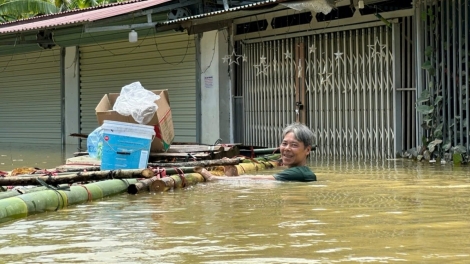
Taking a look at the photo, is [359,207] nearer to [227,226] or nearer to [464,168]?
[227,226]

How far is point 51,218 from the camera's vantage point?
593 cm

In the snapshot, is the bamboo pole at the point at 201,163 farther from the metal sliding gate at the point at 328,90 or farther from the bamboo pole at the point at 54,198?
the metal sliding gate at the point at 328,90

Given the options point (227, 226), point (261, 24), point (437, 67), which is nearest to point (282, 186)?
point (227, 226)

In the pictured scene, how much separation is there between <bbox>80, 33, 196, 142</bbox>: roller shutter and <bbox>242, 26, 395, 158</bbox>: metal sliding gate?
1.60 metres

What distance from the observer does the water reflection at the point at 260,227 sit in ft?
14.3

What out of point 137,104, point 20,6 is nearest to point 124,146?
point 137,104

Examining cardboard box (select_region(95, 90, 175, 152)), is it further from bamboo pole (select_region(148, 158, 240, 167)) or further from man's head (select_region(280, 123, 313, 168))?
man's head (select_region(280, 123, 313, 168))

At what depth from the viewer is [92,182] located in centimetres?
760

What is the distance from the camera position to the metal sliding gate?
43.9 ft

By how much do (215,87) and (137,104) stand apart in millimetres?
7061

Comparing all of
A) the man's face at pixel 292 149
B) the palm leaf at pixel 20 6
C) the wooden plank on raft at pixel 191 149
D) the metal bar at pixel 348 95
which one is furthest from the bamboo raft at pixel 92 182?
the palm leaf at pixel 20 6

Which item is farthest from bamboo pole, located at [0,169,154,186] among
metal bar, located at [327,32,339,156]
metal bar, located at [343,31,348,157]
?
metal bar, located at [327,32,339,156]

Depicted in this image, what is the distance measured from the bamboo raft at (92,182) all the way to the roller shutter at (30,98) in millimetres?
12503

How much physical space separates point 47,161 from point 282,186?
23.8ft
